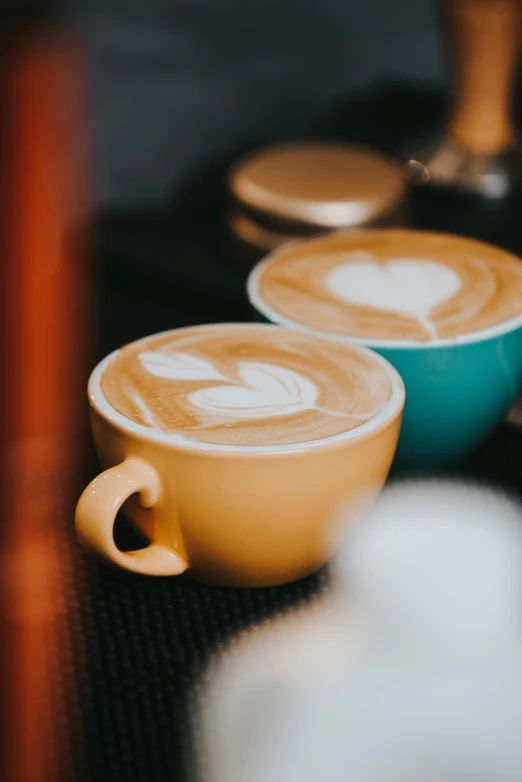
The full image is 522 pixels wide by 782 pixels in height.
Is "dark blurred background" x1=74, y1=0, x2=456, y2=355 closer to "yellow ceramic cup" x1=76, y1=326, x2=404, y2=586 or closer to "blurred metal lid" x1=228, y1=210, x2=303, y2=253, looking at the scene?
"blurred metal lid" x1=228, y1=210, x2=303, y2=253

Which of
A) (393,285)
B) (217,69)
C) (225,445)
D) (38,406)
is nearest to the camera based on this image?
(225,445)

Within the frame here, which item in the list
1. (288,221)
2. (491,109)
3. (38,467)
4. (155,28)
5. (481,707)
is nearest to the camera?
(481,707)

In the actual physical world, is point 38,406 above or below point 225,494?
below

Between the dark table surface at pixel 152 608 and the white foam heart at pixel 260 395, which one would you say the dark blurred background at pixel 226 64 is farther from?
the white foam heart at pixel 260 395

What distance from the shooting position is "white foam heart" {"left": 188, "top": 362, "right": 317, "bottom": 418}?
15.5 inches

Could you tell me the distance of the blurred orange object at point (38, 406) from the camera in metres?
0.36

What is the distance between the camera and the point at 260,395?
41 cm

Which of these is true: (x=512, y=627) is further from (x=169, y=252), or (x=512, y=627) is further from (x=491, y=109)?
(x=491, y=109)

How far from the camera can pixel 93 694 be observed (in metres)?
0.36

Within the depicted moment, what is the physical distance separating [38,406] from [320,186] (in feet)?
0.86

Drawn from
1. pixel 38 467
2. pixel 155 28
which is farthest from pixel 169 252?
pixel 155 28

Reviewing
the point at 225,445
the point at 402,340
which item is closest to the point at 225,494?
the point at 225,445

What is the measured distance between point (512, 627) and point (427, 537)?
2.5 inches

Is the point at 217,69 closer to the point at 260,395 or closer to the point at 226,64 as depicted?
the point at 226,64
